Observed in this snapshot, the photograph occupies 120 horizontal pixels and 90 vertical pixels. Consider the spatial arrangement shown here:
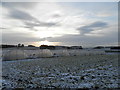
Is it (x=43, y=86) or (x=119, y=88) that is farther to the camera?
(x=43, y=86)

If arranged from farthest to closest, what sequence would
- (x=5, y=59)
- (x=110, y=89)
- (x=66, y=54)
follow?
1. (x=66, y=54)
2. (x=5, y=59)
3. (x=110, y=89)

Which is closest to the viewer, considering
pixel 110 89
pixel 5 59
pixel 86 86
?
pixel 110 89

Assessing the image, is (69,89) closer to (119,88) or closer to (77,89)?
(77,89)

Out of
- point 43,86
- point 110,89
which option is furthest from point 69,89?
Answer: point 110,89

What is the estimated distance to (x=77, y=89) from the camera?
15.9 feet

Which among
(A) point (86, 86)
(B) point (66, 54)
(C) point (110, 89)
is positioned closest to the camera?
(C) point (110, 89)

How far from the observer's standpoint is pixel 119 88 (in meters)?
4.80

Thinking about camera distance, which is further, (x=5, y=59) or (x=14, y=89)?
(x=5, y=59)

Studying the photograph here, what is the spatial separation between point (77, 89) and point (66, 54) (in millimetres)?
19824

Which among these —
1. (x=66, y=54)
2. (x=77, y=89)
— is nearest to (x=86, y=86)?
(x=77, y=89)

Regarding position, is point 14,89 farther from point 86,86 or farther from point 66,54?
point 66,54

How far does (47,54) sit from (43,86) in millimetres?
16868

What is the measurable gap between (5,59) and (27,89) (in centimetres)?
1376

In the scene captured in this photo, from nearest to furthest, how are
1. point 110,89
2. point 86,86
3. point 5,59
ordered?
point 110,89 < point 86,86 < point 5,59
